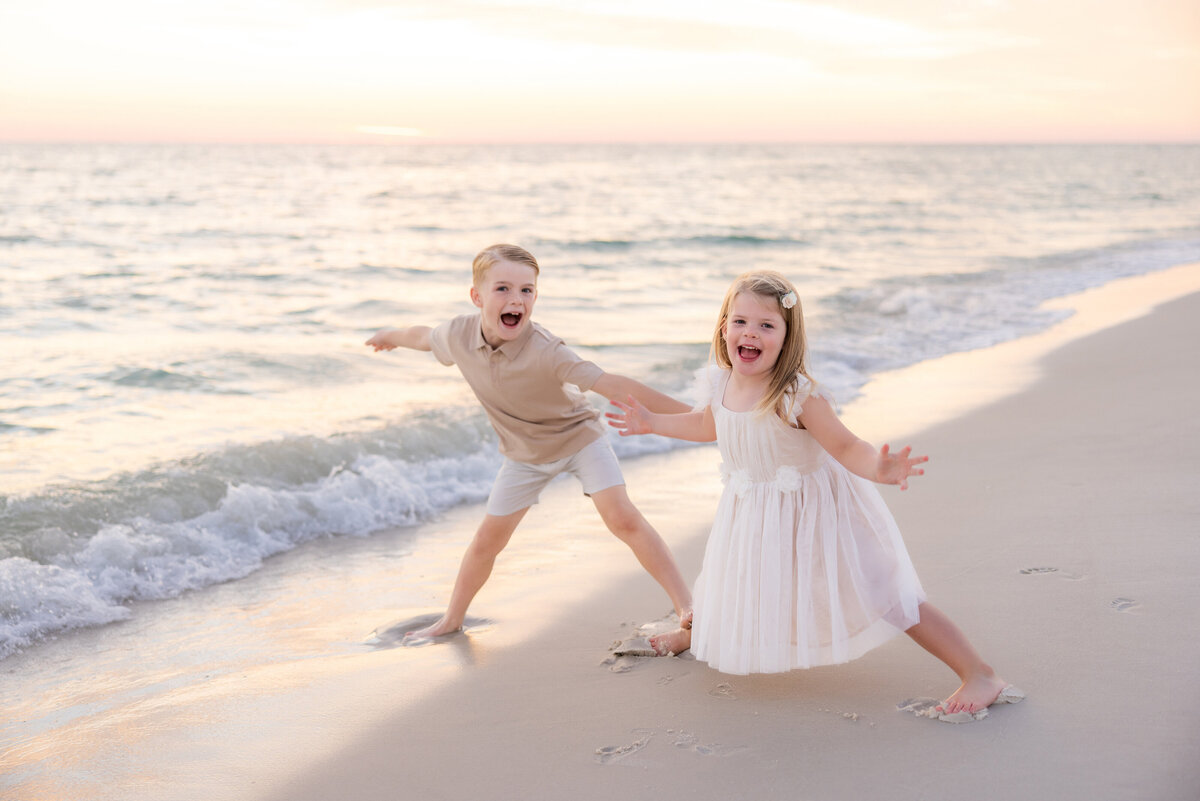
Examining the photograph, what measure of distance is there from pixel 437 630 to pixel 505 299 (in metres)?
1.37

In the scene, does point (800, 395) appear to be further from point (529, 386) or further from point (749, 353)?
point (529, 386)

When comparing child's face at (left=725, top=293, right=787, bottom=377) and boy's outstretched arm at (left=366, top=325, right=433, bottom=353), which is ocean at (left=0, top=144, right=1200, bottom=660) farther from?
child's face at (left=725, top=293, right=787, bottom=377)

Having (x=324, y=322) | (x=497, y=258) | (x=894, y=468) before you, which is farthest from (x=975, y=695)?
(x=324, y=322)

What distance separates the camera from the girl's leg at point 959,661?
2926 millimetres

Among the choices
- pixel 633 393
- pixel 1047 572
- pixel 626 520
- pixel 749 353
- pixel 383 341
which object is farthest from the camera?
pixel 383 341

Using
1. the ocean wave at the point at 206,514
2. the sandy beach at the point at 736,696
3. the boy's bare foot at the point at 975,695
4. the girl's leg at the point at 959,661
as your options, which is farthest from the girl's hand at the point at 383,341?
the boy's bare foot at the point at 975,695

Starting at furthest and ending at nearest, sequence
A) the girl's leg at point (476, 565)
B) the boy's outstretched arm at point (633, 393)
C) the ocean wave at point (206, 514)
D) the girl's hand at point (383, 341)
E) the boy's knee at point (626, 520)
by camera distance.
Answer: the ocean wave at point (206, 514), the girl's hand at point (383, 341), the girl's leg at point (476, 565), the boy's knee at point (626, 520), the boy's outstretched arm at point (633, 393)

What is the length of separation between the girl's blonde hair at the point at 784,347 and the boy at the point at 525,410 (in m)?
0.57

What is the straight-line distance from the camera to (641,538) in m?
3.80

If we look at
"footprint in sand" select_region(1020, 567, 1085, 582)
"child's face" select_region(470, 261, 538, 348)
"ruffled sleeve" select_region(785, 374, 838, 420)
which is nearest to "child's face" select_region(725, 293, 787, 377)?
"ruffled sleeve" select_region(785, 374, 838, 420)

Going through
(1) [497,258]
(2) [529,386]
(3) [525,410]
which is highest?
(1) [497,258]

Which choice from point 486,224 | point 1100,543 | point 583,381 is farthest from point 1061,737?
point 486,224

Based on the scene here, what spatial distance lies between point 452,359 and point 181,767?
174 cm

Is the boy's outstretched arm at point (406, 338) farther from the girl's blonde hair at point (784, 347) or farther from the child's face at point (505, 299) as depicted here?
the girl's blonde hair at point (784, 347)
